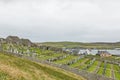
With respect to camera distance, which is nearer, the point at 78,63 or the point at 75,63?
the point at 75,63

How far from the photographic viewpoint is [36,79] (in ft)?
151

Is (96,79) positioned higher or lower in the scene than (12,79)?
lower

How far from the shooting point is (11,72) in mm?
42219

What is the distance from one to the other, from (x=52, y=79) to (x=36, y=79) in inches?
236

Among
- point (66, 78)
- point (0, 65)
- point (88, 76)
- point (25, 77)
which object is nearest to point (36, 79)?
point (25, 77)

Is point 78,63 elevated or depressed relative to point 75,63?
depressed

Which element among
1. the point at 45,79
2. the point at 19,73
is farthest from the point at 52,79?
the point at 19,73

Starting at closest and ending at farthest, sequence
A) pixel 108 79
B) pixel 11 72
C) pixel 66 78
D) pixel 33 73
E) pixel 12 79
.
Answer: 1. pixel 12 79
2. pixel 11 72
3. pixel 33 73
4. pixel 66 78
5. pixel 108 79

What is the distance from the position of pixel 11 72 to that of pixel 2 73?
2209 millimetres

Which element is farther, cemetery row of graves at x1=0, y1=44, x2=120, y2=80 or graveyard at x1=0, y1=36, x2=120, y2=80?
cemetery row of graves at x1=0, y1=44, x2=120, y2=80

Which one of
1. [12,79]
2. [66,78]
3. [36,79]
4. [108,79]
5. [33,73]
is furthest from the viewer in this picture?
[108,79]

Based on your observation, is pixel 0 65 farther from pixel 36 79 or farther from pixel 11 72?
pixel 36 79

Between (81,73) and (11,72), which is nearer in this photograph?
(11,72)

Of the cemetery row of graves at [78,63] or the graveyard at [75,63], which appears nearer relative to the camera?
the graveyard at [75,63]
